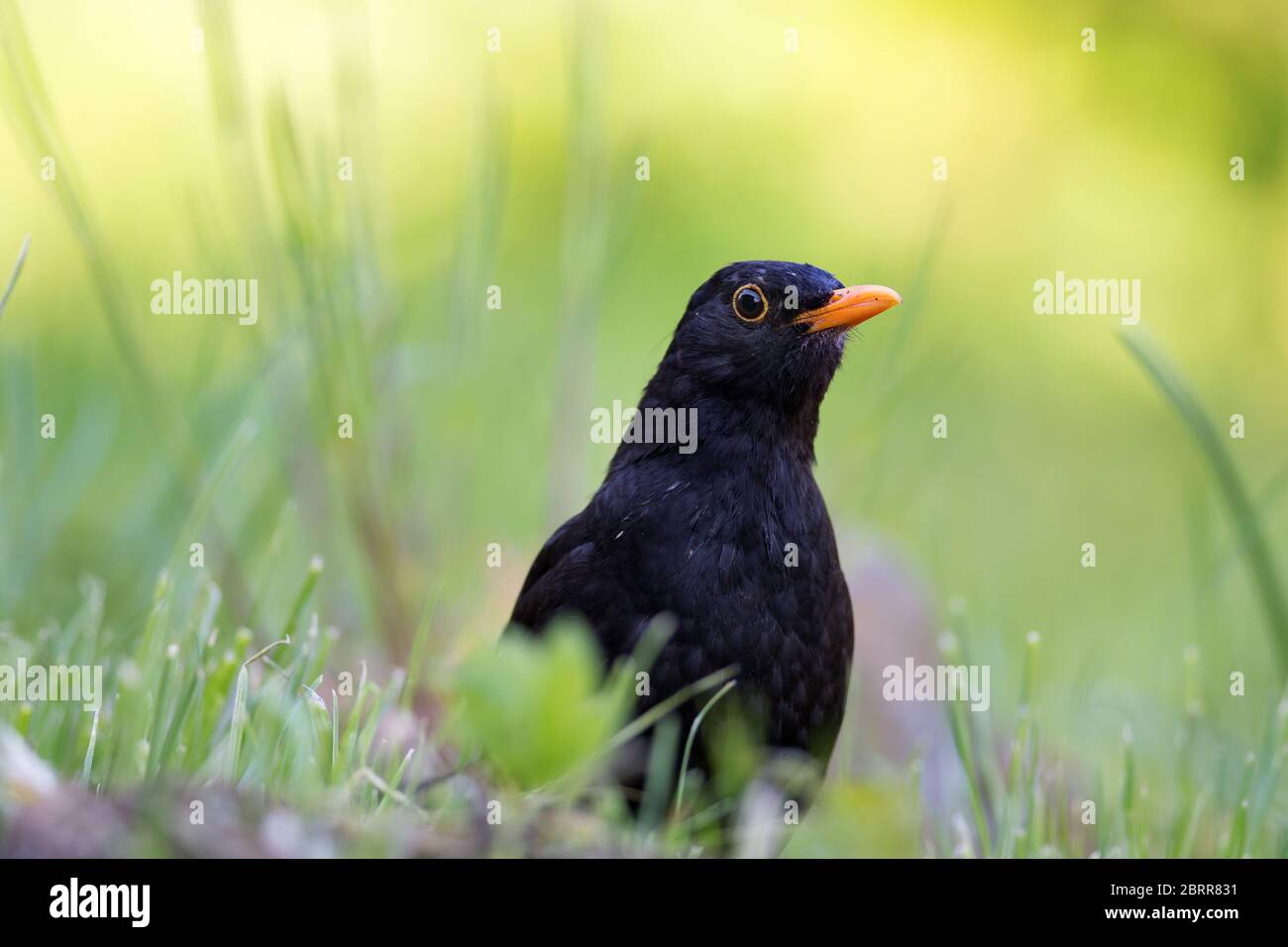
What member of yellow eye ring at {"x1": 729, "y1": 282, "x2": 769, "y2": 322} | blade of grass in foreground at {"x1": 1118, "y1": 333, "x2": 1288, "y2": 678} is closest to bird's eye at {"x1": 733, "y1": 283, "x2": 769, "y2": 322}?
yellow eye ring at {"x1": 729, "y1": 282, "x2": 769, "y2": 322}

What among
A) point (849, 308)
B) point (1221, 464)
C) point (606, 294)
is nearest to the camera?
point (1221, 464)

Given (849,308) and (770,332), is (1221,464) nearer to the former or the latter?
(849,308)

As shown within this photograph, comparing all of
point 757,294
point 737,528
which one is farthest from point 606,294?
point 737,528

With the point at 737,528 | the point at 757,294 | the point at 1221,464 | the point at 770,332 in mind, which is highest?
the point at 757,294

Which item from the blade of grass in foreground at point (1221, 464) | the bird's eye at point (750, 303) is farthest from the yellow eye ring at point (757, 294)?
the blade of grass in foreground at point (1221, 464)

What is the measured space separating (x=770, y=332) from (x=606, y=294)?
130 cm

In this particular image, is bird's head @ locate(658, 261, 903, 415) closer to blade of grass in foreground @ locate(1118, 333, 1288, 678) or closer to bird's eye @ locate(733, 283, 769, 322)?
bird's eye @ locate(733, 283, 769, 322)

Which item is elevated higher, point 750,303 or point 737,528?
point 750,303

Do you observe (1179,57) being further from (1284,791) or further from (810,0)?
(1284,791)

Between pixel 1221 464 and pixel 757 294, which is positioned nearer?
pixel 1221 464

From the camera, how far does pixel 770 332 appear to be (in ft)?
11.5

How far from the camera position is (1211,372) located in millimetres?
6938
